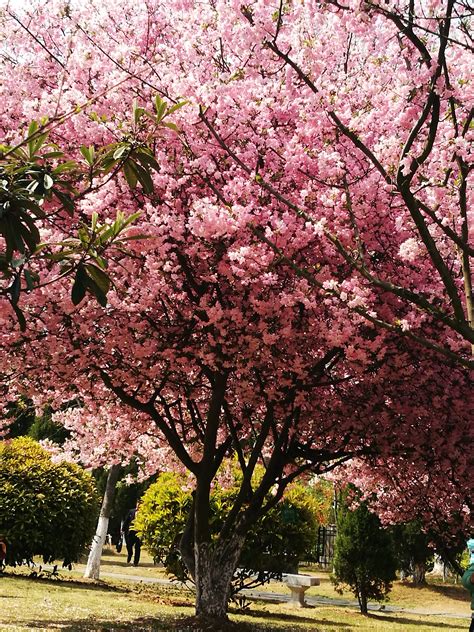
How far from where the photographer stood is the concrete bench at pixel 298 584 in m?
15.7

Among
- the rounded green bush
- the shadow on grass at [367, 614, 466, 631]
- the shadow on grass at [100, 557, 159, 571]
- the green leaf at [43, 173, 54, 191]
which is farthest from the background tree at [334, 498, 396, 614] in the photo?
the green leaf at [43, 173, 54, 191]

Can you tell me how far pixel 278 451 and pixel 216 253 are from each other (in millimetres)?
3968

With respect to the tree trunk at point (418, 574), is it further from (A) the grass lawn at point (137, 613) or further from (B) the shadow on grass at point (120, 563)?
(B) the shadow on grass at point (120, 563)

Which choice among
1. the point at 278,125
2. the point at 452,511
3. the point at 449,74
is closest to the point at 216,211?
the point at 278,125

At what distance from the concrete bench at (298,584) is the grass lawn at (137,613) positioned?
1.21 ft

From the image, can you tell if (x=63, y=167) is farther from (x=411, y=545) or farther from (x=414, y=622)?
(x=411, y=545)

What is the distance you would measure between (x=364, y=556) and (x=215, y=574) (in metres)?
7.10

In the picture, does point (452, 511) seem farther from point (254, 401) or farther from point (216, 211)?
point (216, 211)

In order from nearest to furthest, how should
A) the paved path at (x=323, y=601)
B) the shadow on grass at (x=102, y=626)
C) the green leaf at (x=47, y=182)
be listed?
the green leaf at (x=47, y=182) → the shadow on grass at (x=102, y=626) → the paved path at (x=323, y=601)

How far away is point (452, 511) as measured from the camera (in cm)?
1396

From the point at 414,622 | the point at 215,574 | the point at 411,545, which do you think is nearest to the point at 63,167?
the point at 215,574

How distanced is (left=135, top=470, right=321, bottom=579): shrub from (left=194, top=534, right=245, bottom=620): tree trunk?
14.2 feet

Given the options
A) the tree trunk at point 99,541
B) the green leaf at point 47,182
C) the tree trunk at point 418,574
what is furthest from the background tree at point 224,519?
the green leaf at point 47,182

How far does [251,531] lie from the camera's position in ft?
48.3
